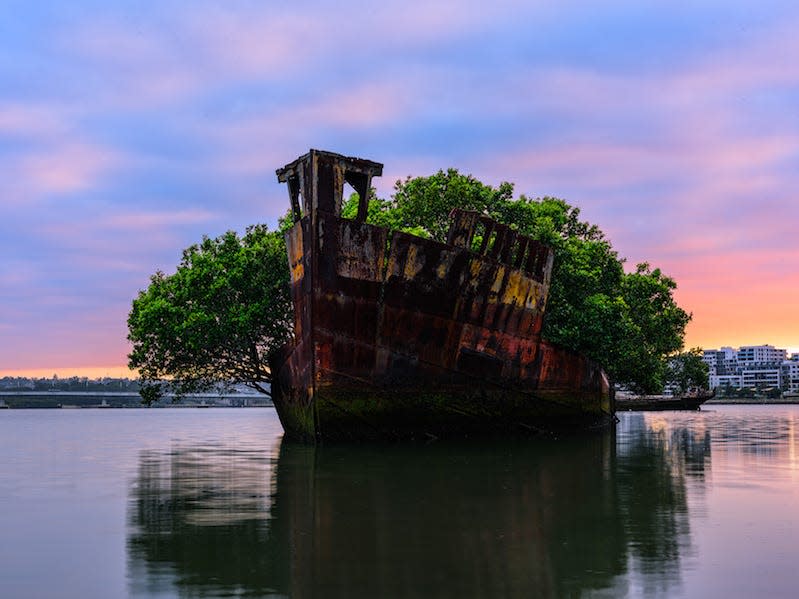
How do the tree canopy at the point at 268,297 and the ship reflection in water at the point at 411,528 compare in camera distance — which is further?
the tree canopy at the point at 268,297

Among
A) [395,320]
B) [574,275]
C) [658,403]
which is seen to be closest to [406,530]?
[395,320]

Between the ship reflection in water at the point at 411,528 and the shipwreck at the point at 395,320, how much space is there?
4.34 meters

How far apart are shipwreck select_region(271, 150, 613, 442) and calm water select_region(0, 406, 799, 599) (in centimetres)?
438

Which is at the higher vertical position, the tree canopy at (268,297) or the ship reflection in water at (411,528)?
the tree canopy at (268,297)

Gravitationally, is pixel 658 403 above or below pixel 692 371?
below

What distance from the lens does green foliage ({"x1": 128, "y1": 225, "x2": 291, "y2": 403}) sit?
39250mm

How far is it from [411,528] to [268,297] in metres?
29.4

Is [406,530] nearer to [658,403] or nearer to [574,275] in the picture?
[574,275]

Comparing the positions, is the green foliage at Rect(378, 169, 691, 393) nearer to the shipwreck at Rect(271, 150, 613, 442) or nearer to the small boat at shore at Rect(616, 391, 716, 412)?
the shipwreck at Rect(271, 150, 613, 442)

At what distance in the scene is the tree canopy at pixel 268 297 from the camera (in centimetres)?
3747

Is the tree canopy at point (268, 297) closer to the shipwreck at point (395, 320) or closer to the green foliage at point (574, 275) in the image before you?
the green foliage at point (574, 275)

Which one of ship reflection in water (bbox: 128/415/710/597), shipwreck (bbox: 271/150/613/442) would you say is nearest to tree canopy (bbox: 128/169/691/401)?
shipwreck (bbox: 271/150/613/442)

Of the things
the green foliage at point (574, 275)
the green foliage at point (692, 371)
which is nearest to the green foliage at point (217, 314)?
the green foliage at point (574, 275)

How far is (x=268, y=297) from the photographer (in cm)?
3931
